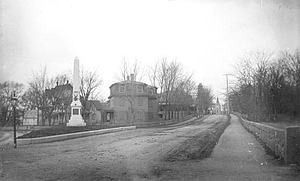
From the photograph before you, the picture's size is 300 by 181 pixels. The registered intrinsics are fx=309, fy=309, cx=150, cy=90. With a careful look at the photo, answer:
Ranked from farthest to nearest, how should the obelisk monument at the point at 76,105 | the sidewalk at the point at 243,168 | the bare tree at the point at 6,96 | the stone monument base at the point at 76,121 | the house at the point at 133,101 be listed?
the house at the point at 133,101, the stone monument base at the point at 76,121, the obelisk monument at the point at 76,105, the bare tree at the point at 6,96, the sidewalk at the point at 243,168

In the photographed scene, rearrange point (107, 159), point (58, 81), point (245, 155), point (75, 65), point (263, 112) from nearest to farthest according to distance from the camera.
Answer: point (107, 159) < point (245, 155) < point (263, 112) < point (75, 65) < point (58, 81)

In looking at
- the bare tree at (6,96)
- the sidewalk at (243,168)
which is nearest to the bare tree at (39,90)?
the bare tree at (6,96)

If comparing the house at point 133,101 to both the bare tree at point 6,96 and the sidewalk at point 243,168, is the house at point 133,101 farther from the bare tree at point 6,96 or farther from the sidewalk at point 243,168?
the sidewalk at point 243,168

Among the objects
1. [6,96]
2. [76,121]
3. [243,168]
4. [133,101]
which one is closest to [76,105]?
[76,121]

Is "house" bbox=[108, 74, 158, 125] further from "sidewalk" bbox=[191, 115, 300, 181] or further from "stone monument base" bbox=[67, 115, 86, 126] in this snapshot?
"sidewalk" bbox=[191, 115, 300, 181]

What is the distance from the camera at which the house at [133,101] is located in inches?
1625

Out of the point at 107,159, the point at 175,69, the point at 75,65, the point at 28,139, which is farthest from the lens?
the point at 175,69

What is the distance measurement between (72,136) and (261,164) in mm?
13624

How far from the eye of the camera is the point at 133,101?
41.2 meters

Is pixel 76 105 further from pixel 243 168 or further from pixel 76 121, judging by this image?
pixel 243 168

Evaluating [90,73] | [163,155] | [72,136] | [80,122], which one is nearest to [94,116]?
[90,73]

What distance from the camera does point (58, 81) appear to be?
44.0 m

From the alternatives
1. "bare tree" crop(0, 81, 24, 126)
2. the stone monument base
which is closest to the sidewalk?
"bare tree" crop(0, 81, 24, 126)

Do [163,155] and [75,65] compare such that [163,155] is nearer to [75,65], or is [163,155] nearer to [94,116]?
[75,65]
